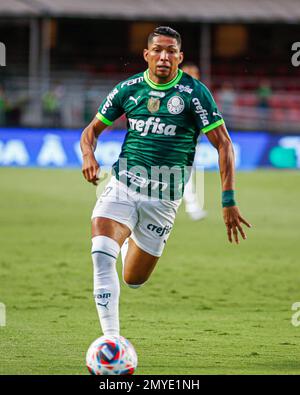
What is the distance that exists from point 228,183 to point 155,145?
75 centimetres

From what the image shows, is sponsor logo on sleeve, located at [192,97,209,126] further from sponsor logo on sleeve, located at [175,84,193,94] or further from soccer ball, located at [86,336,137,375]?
soccer ball, located at [86,336,137,375]

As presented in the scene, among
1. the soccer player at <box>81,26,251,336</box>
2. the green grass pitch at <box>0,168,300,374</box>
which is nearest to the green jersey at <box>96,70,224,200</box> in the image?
the soccer player at <box>81,26,251,336</box>

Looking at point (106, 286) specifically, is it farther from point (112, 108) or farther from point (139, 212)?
point (112, 108)

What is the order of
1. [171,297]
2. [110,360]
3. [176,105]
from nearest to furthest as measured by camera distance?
[110,360]
[176,105]
[171,297]

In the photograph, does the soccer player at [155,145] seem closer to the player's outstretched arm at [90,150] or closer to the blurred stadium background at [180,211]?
the player's outstretched arm at [90,150]

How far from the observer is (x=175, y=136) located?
26.0 feet

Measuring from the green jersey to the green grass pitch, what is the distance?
4.82 ft

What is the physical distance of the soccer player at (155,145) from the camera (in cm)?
766

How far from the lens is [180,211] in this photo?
2041 cm

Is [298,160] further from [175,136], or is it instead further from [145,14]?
[175,136]

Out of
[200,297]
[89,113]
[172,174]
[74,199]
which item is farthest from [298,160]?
[172,174]

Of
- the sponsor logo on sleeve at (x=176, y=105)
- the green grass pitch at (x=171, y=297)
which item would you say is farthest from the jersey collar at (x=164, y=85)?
the green grass pitch at (x=171, y=297)

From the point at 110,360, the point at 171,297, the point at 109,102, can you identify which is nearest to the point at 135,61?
the point at 171,297

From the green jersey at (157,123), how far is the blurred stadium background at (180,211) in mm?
1485
